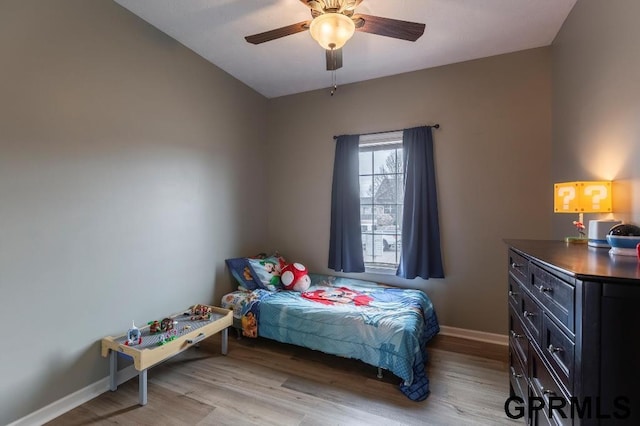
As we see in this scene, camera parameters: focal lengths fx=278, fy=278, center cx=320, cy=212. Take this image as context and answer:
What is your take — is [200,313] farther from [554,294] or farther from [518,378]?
[554,294]

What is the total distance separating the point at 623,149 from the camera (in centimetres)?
147

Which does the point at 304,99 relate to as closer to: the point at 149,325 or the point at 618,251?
the point at 149,325

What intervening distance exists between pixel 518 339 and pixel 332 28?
6.81 feet

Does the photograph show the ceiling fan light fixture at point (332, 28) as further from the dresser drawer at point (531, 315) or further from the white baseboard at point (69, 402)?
the white baseboard at point (69, 402)

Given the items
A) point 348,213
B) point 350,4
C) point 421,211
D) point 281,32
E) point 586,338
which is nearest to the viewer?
point 586,338

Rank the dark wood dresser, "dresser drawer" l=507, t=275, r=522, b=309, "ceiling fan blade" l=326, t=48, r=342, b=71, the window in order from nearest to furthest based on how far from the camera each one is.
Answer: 1. the dark wood dresser
2. "dresser drawer" l=507, t=275, r=522, b=309
3. "ceiling fan blade" l=326, t=48, r=342, b=71
4. the window

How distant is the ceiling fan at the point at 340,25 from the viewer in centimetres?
162

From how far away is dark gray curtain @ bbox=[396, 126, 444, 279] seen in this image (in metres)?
2.87

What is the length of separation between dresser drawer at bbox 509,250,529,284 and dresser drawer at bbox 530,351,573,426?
1.15ft

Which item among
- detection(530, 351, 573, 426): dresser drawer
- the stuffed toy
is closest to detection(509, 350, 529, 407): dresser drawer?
detection(530, 351, 573, 426): dresser drawer

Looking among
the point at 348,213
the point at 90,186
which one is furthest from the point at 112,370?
the point at 348,213

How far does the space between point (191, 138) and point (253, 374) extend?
218 centimetres

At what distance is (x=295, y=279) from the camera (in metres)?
3.04

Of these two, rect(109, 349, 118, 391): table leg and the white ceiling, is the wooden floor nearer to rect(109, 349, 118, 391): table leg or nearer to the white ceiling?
rect(109, 349, 118, 391): table leg
